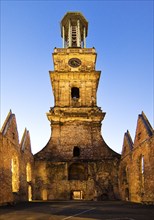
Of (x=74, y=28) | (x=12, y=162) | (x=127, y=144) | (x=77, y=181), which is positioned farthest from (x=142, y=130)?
(x=74, y=28)

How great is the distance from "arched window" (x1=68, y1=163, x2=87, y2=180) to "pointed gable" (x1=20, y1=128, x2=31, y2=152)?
5454mm

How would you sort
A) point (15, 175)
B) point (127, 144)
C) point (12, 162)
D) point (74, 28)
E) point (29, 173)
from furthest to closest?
point (74, 28) < point (29, 173) < point (127, 144) < point (15, 175) < point (12, 162)

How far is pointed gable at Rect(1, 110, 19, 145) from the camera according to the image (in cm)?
2161

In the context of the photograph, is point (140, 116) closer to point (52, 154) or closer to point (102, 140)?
point (102, 140)

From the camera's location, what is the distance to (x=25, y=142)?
1100 inches

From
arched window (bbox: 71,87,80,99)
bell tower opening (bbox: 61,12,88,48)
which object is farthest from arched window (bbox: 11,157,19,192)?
bell tower opening (bbox: 61,12,88,48)

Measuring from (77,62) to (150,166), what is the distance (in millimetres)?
19231

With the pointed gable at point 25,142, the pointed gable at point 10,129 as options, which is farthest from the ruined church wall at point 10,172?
the pointed gable at point 25,142

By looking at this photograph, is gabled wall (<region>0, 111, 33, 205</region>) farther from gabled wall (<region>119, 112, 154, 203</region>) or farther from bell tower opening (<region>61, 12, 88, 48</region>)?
bell tower opening (<region>61, 12, 88, 48</region>)

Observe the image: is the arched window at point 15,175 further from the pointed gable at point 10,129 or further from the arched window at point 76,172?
the arched window at point 76,172

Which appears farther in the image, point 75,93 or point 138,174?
point 75,93

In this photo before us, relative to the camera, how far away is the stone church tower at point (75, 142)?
29609mm

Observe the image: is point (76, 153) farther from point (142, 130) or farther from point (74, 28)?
point (74, 28)

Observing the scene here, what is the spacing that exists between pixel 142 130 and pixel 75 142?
1063cm
